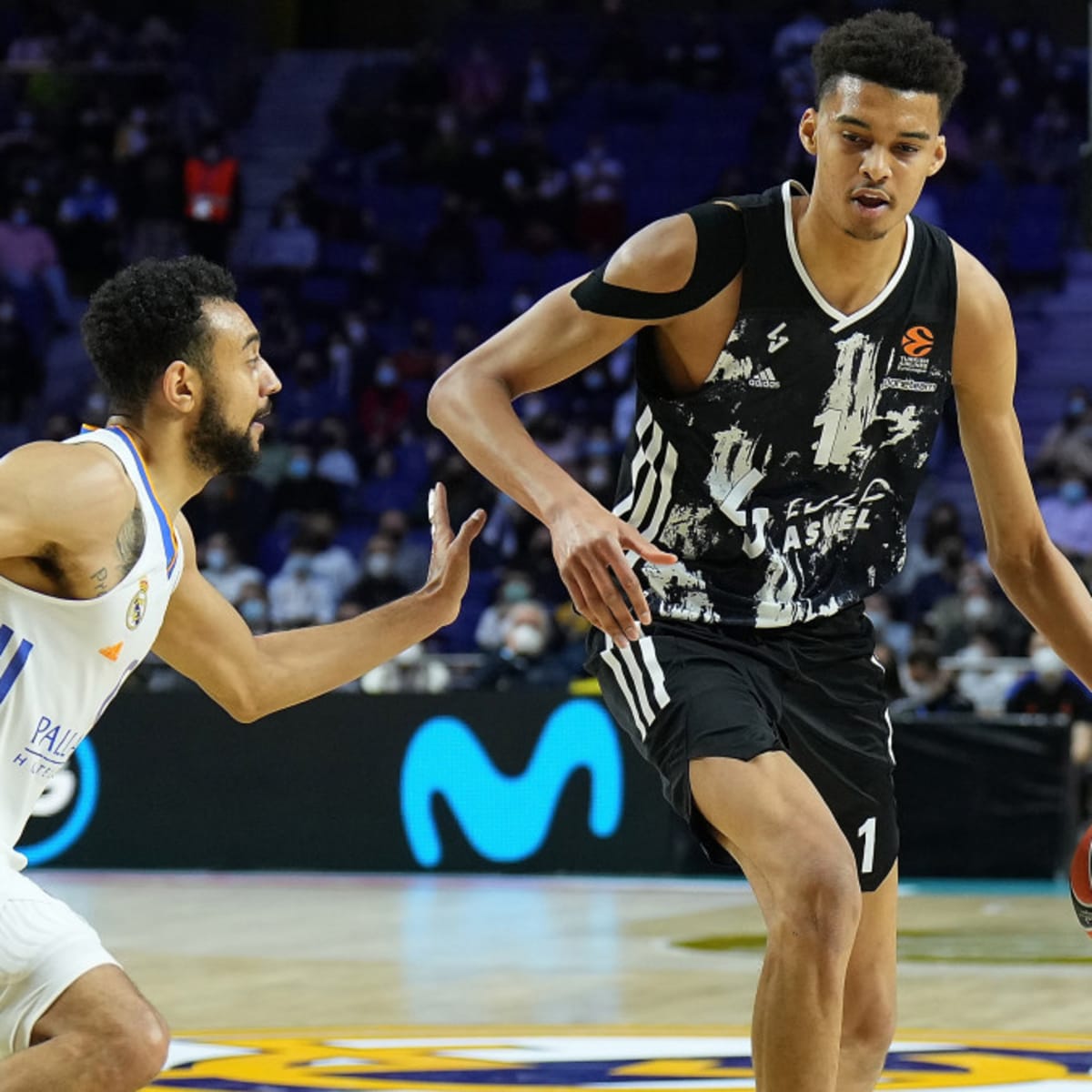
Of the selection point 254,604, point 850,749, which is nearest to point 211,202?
point 254,604

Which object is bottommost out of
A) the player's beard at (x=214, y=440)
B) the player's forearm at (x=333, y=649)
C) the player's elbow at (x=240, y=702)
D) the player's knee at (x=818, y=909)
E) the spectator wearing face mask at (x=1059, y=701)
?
the spectator wearing face mask at (x=1059, y=701)

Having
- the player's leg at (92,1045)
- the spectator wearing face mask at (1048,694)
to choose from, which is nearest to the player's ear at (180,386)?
the player's leg at (92,1045)

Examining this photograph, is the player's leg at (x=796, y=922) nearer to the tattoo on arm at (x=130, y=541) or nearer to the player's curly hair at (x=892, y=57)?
the tattoo on arm at (x=130, y=541)

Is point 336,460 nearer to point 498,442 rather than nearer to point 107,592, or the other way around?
point 498,442

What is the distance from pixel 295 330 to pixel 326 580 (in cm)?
424

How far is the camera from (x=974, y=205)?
64.7 ft

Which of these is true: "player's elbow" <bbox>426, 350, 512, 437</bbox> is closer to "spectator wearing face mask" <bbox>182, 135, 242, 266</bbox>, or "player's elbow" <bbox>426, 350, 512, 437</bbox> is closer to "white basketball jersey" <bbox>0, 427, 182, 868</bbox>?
"white basketball jersey" <bbox>0, 427, 182, 868</bbox>

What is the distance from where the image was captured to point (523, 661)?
1387cm

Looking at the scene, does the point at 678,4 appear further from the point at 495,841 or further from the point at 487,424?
the point at 487,424

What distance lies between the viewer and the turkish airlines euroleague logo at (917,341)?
4.43 metres

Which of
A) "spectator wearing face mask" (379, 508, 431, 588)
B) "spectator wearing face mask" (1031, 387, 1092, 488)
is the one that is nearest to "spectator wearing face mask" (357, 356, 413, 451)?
"spectator wearing face mask" (379, 508, 431, 588)

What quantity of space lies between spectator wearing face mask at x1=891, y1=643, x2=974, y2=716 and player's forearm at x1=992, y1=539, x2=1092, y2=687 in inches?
327

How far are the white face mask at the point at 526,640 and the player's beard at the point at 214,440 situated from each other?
988cm

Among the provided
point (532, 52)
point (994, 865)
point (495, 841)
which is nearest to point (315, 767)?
point (495, 841)
